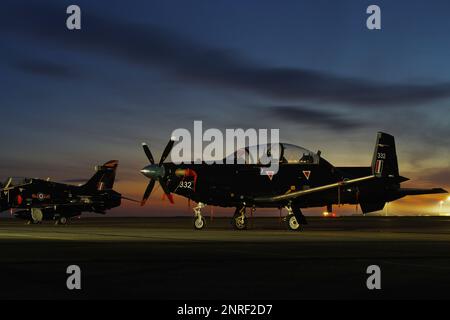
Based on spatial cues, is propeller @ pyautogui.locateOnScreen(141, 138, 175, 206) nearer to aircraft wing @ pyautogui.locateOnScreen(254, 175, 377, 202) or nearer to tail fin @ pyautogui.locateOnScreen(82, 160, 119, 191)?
aircraft wing @ pyautogui.locateOnScreen(254, 175, 377, 202)

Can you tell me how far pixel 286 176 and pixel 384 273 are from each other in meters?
20.4

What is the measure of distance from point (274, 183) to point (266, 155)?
1.41 m

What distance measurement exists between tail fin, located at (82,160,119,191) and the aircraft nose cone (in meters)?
19.4

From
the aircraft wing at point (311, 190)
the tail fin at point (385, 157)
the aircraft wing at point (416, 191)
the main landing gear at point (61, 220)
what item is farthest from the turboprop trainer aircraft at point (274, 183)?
the main landing gear at point (61, 220)

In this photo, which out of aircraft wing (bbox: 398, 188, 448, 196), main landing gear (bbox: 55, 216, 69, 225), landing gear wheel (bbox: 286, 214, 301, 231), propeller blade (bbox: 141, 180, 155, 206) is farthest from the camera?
main landing gear (bbox: 55, 216, 69, 225)

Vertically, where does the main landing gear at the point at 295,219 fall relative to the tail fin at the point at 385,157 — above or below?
below

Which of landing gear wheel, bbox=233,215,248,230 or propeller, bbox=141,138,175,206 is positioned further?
landing gear wheel, bbox=233,215,248,230

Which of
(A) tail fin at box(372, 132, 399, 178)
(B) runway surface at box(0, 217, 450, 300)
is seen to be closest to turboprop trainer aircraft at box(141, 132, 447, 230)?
(A) tail fin at box(372, 132, 399, 178)

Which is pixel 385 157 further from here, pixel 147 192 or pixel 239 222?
pixel 147 192

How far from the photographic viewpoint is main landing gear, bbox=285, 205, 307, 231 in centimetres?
3300

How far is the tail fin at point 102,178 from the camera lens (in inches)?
2040

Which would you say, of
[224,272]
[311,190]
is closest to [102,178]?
[311,190]

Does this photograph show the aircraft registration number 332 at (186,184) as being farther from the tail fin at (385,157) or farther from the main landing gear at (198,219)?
the tail fin at (385,157)

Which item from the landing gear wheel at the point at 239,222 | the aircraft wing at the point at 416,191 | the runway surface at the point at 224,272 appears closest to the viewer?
the runway surface at the point at 224,272
